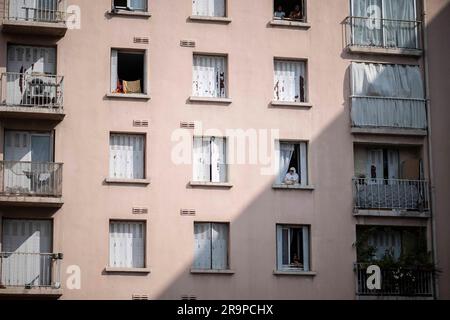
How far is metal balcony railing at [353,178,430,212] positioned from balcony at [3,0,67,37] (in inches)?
547

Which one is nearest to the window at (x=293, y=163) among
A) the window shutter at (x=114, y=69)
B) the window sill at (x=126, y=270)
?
the window sill at (x=126, y=270)

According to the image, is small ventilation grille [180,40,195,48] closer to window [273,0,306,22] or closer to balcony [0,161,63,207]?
window [273,0,306,22]

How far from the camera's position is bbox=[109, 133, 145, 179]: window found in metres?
52.3

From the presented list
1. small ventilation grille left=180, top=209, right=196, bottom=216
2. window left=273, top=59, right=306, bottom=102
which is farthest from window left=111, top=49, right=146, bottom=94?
window left=273, top=59, right=306, bottom=102

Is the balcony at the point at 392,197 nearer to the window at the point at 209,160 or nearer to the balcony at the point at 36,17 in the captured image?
the window at the point at 209,160

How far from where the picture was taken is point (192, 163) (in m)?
52.7

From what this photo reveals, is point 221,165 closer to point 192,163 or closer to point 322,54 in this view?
point 192,163

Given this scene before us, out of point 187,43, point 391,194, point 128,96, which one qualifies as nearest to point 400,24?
point 391,194

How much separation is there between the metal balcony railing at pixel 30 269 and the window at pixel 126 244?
2.33 m

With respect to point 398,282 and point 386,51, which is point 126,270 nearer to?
point 398,282

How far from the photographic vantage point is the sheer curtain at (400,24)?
182 feet

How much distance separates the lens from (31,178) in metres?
51.2

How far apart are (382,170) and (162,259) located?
10.5 meters
